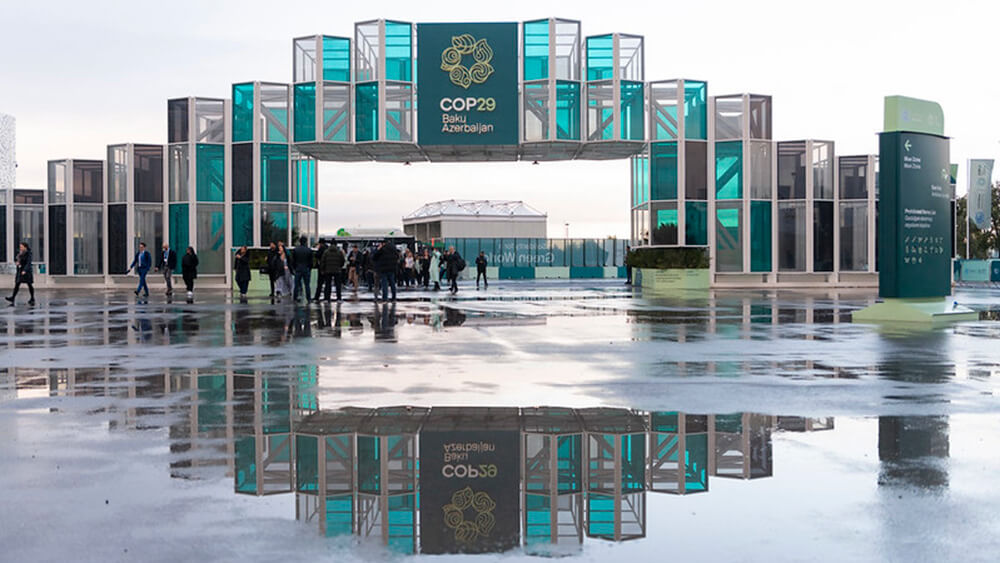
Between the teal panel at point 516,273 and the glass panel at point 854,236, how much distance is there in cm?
2350

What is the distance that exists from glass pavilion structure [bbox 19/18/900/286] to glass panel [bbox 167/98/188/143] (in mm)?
58

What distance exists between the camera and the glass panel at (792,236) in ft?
140

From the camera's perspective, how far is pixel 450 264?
38.0 meters

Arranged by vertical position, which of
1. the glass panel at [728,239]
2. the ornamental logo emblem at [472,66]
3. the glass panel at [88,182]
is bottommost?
the glass panel at [728,239]

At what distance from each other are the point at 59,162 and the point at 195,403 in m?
39.4

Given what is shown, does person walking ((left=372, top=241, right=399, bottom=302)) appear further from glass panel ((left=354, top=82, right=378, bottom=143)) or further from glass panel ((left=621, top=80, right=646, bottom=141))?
glass panel ((left=621, top=80, right=646, bottom=141))

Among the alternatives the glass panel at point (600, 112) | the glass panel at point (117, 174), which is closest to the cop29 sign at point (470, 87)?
the glass panel at point (600, 112)

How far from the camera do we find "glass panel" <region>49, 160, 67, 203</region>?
146 ft

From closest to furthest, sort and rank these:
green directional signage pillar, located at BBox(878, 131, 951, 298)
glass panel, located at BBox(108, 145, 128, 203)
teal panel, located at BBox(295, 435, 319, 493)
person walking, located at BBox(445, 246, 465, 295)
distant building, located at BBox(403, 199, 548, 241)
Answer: teal panel, located at BBox(295, 435, 319, 493)
green directional signage pillar, located at BBox(878, 131, 951, 298)
person walking, located at BBox(445, 246, 465, 295)
glass panel, located at BBox(108, 145, 128, 203)
distant building, located at BBox(403, 199, 548, 241)

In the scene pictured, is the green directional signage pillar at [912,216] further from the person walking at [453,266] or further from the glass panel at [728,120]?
the glass panel at [728,120]

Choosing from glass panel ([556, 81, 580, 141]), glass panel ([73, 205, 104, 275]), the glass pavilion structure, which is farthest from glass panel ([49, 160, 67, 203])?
glass panel ([556, 81, 580, 141])

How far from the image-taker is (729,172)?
42156mm

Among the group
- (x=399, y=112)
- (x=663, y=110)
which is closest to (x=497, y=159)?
(x=399, y=112)

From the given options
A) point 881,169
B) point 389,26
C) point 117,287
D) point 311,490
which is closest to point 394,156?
point 389,26
